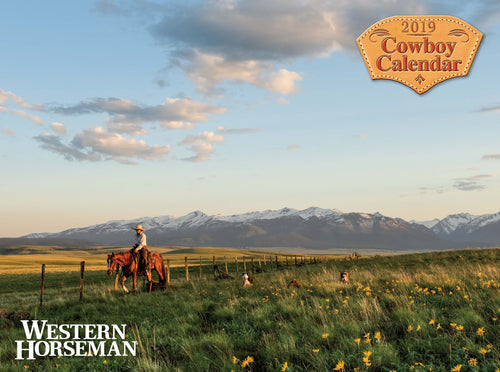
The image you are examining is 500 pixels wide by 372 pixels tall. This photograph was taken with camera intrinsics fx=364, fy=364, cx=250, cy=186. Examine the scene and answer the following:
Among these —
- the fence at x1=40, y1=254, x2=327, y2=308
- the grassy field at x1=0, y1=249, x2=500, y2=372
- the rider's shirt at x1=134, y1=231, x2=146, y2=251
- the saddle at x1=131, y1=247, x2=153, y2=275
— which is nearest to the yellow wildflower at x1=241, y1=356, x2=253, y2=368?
the grassy field at x1=0, y1=249, x2=500, y2=372

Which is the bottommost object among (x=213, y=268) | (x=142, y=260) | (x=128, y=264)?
(x=213, y=268)

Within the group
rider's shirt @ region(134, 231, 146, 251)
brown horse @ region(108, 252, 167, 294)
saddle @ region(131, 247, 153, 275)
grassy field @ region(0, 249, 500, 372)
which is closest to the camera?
grassy field @ region(0, 249, 500, 372)

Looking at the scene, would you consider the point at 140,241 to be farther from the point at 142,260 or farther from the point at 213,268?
the point at 213,268

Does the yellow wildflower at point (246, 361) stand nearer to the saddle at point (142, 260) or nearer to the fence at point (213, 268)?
the fence at point (213, 268)

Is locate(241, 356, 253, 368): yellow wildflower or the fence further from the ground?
locate(241, 356, 253, 368): yellow wildflower

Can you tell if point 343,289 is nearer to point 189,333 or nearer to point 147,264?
point 189,333

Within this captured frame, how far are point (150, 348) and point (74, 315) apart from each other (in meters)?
7.57

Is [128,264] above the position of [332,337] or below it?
below

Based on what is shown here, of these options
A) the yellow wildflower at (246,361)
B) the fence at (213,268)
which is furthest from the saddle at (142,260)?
the yellow wildflower at (246,361)

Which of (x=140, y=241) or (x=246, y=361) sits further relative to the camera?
(x=140, y=241)

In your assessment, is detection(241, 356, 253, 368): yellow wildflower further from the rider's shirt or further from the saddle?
the saddle

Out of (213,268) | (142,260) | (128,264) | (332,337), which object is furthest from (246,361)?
(213,268)

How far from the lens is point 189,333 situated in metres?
8.30

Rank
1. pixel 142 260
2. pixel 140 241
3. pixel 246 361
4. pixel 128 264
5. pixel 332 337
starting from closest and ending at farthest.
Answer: pixel 246 361, pixel 332 337, pixel 140 241, pixel 142 260, pixel 128 264
